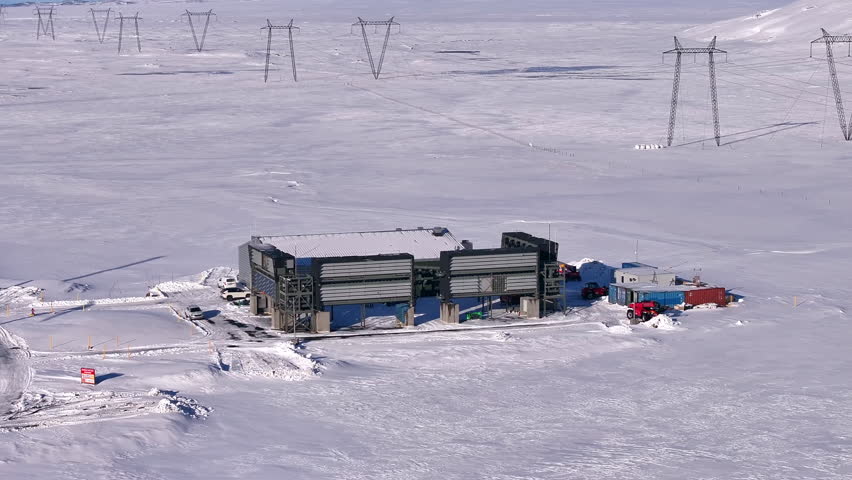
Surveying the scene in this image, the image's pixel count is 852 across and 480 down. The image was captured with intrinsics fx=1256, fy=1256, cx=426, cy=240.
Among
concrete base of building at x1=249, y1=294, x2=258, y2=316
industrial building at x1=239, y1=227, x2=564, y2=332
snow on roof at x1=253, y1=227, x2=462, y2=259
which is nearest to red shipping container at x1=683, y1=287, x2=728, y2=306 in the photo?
industrial building at x1=239, y1=227, x2=564, y2=332

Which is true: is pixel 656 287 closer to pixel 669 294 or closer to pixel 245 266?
pixel 669 294

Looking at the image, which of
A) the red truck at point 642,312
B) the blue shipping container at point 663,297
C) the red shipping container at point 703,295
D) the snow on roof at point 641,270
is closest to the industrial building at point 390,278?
the red truck at point 642,312

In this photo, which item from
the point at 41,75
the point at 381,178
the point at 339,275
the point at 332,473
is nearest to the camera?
the point at 332,473

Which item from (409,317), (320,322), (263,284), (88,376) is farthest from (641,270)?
(88,376)

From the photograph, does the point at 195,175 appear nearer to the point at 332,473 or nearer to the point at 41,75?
the point at 332,473

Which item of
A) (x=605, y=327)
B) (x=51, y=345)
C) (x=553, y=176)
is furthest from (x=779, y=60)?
(x=51, y=345)

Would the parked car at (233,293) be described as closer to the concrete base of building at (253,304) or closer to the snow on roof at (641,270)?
the concrete base of building at (253,304)

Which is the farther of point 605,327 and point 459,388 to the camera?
point 605,327
